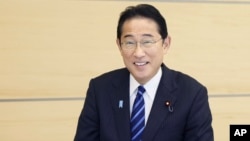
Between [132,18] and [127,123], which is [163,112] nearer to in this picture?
[127,123]

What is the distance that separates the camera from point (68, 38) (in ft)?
6.56

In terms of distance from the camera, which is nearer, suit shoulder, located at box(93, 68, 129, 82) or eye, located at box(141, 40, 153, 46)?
eye, located at box(141, 40, 153, 46)

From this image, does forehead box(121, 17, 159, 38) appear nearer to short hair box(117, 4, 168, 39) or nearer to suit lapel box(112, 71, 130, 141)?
short hair box(117, 4, 168, 39)

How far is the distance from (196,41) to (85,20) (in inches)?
25.1

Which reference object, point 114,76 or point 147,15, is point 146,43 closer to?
point 147,15

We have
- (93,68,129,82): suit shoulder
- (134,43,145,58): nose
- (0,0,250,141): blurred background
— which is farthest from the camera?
(0,0,250,141): blurred background

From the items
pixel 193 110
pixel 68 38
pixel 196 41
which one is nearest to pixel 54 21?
pixel 68 38

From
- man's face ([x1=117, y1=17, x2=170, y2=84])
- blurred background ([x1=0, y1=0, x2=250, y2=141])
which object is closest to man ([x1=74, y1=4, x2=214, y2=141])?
man's face ([x1=117, y1=17, x2=170, y2=84])

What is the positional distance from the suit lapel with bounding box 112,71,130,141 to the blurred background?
21.9 inches

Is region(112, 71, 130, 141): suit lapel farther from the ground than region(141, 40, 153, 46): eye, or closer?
closer

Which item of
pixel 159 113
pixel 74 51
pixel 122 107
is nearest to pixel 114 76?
pixel 122 107

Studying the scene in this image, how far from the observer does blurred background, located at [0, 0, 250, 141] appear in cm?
196

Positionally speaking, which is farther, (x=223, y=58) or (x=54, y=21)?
(x=223, y=58)

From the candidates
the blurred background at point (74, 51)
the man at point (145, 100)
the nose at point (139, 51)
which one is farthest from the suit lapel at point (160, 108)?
the blurred background at point (74, 51)
